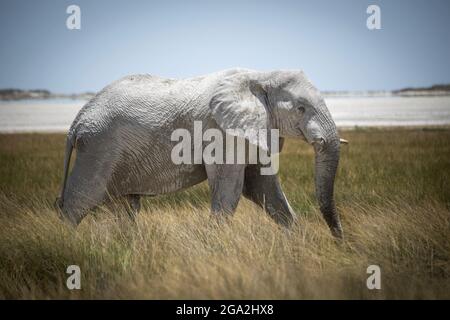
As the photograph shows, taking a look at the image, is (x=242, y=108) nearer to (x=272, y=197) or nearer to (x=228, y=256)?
(x=272, y=197)

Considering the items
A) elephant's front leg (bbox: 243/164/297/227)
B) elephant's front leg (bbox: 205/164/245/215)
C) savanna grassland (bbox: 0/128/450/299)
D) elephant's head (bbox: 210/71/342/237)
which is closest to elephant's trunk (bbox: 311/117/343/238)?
elephant's head (bbox: 210/71/342/237)

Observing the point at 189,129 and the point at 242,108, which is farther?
the point at 189,129

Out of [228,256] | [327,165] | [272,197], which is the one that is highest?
[327,165]

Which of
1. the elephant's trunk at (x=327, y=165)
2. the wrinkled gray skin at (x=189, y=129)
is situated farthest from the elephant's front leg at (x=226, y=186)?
the elephant's trunk at (x=327, y=165)

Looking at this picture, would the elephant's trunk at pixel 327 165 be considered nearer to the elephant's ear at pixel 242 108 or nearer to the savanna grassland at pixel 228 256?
the savanna grassland at pixel 228 256

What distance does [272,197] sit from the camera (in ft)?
21.3

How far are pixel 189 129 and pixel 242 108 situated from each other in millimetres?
655

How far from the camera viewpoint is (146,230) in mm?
6281

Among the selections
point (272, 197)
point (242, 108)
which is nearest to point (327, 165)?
point (272, 197)

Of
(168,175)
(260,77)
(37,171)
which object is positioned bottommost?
(37,171)

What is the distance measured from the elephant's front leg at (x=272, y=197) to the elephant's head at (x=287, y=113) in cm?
55
